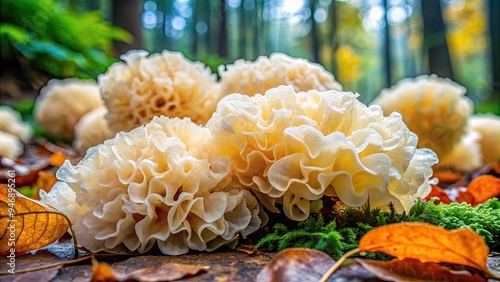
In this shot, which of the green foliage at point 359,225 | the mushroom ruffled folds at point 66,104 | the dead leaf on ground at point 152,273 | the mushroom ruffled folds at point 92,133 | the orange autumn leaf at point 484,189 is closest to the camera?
the dead leaf on ground at point 152,273

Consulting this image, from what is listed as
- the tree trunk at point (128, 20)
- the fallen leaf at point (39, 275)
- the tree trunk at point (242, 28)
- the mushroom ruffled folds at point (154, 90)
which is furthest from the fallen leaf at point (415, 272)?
the tree trunk at point (242, 28)

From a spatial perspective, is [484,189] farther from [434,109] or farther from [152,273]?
[152,273]

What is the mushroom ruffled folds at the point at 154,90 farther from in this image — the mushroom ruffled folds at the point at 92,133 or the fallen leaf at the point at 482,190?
the mushroom ruffled folds at the point at 92,133

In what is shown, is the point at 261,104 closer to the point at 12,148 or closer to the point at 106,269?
the point at 106,269

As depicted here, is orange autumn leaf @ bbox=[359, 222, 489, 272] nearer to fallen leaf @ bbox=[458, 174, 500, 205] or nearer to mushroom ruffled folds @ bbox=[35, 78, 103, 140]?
fallen leaf @ bbox=[458, 174, 500, 205]

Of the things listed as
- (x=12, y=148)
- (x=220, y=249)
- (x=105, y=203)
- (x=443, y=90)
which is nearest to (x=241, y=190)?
(x=220, y=249)

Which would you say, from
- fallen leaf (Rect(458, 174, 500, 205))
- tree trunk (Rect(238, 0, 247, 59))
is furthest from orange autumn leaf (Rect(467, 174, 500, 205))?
tree trunk (Rect(238, 0, 247, 59))
